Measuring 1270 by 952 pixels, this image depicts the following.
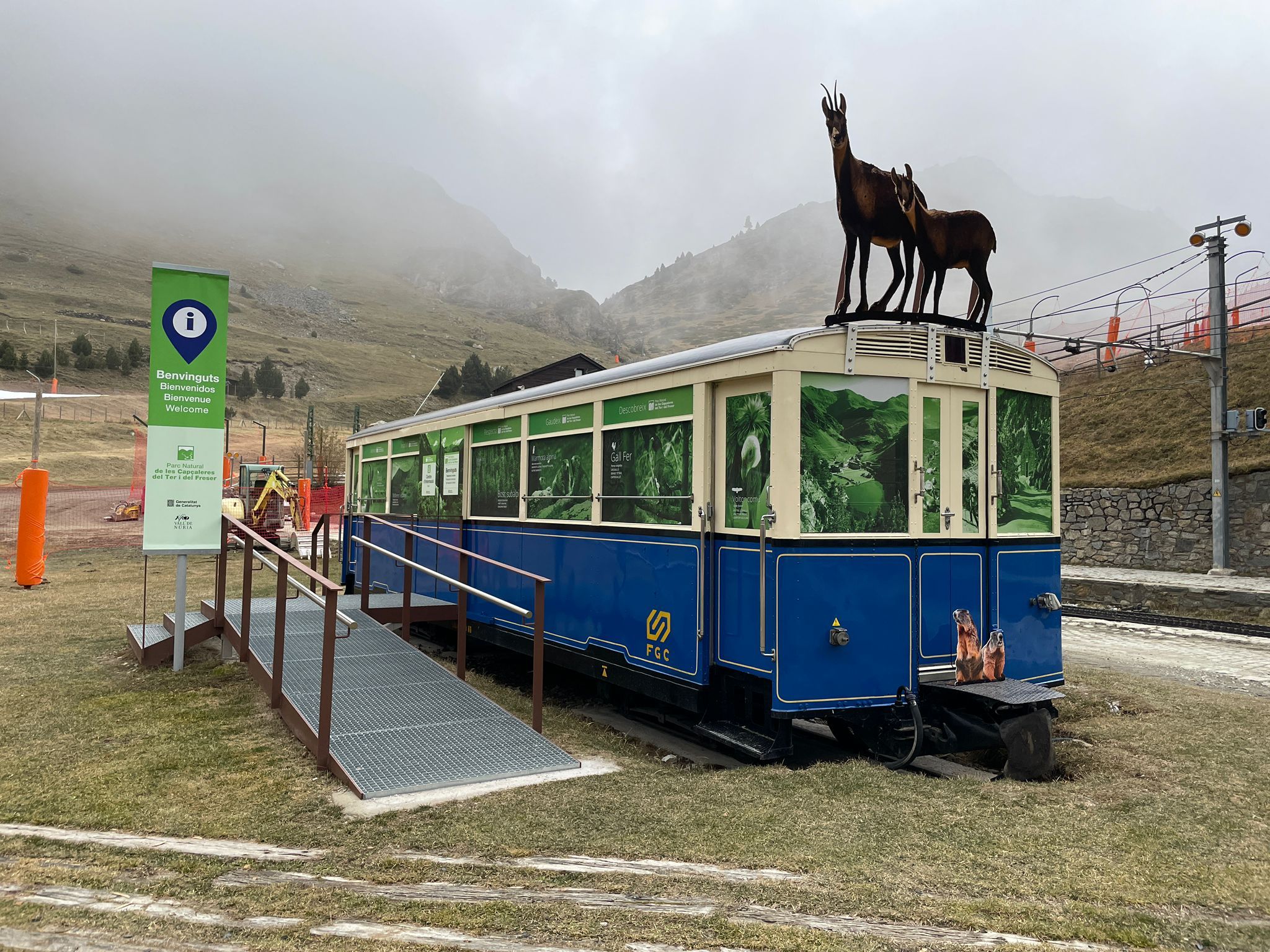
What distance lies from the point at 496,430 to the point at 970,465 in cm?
481

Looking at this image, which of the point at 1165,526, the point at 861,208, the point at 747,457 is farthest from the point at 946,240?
the point at 1165,526

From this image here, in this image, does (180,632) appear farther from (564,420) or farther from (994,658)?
(994,658)

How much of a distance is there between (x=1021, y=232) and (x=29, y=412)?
159326mm

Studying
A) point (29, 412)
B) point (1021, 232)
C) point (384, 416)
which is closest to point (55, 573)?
point (29, 412)

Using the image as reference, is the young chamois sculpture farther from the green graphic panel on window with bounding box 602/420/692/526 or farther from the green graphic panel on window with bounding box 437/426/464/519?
the green graphic panel on window with bounding box 437/426/464/519

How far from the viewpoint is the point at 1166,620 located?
14.5m

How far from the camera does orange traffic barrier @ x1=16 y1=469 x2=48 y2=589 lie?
49.2 feet

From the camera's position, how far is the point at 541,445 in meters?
8.41

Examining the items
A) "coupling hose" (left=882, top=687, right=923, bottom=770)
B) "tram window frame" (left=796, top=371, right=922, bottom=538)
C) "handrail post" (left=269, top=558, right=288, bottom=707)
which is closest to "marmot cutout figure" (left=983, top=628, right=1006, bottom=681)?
"coupling hose" (left=882, top=687, right=923, bottom=770)

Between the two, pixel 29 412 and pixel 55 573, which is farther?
pixel 29 412

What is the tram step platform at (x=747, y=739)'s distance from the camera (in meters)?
5.74

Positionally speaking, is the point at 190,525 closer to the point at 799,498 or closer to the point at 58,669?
the point at 58,669

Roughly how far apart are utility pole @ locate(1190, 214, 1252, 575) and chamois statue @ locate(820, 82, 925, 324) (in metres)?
14.0

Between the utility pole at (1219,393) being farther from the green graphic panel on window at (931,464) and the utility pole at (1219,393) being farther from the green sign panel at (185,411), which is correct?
the green sign panel at (185,411)
